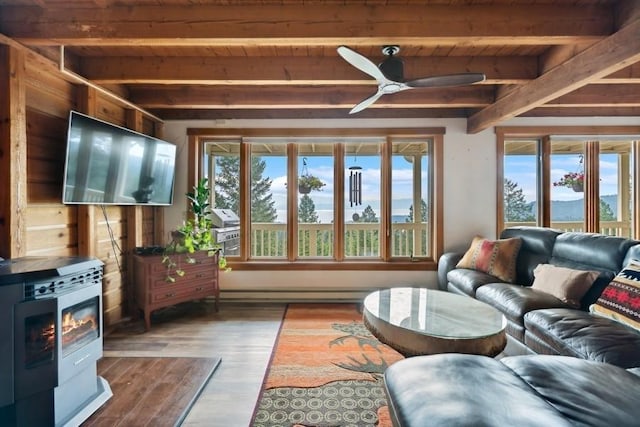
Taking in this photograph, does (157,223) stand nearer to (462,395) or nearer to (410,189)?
(410,189)

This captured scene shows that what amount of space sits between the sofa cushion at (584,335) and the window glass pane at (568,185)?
2.56 m

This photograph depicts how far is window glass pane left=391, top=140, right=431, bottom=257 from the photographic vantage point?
415cm

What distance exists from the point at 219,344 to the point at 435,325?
6.32 ft

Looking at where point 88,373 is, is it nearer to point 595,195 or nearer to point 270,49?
point 270,49

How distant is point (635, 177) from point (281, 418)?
531cm

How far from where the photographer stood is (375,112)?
3988 millimetres

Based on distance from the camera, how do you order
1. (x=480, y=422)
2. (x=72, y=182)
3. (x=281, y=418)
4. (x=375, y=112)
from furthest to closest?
(x=375, y=112) → (x=72, y=182) → (x=281, y=418) → (x=480, y=422)

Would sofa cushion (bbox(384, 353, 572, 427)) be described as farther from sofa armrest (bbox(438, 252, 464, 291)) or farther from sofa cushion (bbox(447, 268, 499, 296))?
sofa armrest (bbox(438, 252, 464, 291))

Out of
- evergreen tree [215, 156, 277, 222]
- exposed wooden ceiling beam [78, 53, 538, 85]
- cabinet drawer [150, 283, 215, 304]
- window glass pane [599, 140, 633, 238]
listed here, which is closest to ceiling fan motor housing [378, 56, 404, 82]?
exposed wooden ceiling beam [78, 53, 538, 85]

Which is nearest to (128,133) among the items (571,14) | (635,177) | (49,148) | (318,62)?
(49,148)

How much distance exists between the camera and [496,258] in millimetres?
3234

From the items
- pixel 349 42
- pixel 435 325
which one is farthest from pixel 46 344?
pixel 349 42

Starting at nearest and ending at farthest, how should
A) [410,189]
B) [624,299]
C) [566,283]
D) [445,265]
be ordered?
[624,299]
[566,283]
[445,265]
[410,189]

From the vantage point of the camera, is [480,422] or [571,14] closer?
[480,422]
